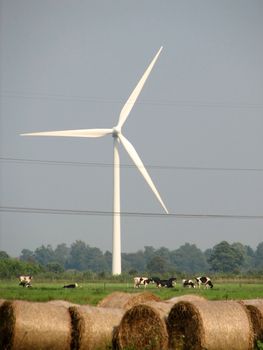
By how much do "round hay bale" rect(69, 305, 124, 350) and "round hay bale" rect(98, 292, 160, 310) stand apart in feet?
8.10

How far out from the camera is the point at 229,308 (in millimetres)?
20484

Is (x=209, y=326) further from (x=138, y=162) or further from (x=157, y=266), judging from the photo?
(x=157, y=266)

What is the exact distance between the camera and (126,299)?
2444cm

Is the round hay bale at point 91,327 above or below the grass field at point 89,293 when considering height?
below

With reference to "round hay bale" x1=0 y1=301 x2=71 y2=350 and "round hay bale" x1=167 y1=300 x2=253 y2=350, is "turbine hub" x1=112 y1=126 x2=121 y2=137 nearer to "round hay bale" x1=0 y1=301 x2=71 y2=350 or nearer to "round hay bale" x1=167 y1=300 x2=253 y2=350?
"round hay bale" x1=167 y1=300 x2=253 y2=350

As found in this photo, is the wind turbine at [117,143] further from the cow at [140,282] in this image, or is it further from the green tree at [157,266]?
the green tree at [157,266]

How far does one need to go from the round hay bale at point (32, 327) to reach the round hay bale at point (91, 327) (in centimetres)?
20

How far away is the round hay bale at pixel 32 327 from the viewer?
1927cm

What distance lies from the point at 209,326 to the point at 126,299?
483 centimetres

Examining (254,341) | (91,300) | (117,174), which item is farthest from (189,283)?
(254,341)

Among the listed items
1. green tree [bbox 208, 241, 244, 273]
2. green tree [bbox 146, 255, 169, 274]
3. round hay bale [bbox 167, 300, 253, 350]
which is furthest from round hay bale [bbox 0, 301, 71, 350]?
green tree [bbox 146, 255, 169, 274]

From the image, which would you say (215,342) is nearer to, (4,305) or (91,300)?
(4,305)

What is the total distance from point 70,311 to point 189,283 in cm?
4242

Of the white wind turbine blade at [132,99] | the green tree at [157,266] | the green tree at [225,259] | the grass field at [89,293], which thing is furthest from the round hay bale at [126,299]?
the green tree at [157,266]
